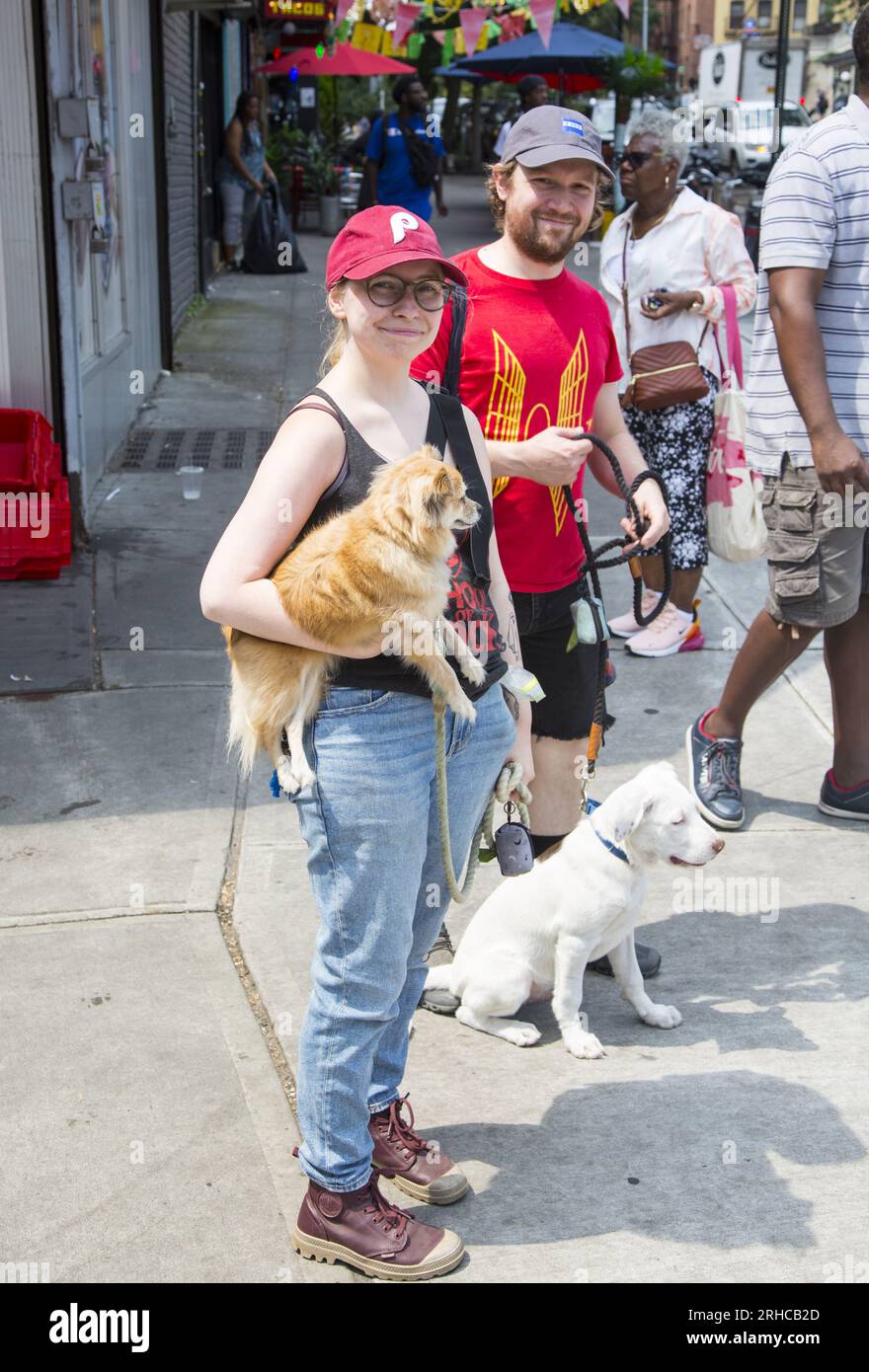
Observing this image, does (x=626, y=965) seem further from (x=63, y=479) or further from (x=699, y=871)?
(x=63, y=479)

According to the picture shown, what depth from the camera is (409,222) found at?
2391mm

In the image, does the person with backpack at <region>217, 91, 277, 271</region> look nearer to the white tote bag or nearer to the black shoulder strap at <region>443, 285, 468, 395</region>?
the white tote bag

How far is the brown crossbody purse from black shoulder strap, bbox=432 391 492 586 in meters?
3.31

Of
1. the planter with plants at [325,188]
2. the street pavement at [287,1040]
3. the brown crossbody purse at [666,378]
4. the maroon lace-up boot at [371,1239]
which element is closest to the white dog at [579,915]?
the street pavement at [287,1040]

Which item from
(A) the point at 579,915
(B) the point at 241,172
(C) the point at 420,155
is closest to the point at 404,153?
(C) the point at 420,155

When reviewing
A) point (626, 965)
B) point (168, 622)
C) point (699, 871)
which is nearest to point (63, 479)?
point (168, 622)

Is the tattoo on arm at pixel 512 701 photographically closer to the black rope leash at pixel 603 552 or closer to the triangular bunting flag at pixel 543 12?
the black rope leash at pixel 603 552

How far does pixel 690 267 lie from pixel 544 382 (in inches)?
114

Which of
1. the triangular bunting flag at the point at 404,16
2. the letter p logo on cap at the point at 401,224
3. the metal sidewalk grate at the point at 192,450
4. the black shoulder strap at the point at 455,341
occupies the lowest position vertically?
the metal sidewalk grate at the point at 192,450

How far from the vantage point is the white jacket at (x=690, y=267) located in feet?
18.9

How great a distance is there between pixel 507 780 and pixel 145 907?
160 cm

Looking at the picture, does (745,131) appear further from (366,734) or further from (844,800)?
(366,734)

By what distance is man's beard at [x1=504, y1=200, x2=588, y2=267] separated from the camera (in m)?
3.13

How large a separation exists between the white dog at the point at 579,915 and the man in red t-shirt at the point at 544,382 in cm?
20
